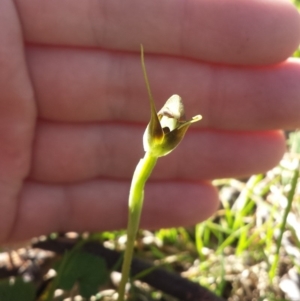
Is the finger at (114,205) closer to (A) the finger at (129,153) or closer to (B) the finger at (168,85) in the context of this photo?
(A) the finger at (129,153)

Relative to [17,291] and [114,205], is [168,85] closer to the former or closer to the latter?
[114,205]

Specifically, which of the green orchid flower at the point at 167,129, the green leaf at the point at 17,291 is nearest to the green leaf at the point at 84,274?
the green leaf at the point at 17,291

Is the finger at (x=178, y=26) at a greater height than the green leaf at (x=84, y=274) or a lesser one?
greater

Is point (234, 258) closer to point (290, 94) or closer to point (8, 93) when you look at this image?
point (290, 94)

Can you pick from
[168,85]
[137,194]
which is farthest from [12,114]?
[137,194]

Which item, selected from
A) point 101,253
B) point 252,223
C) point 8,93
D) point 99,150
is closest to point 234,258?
point 252,223

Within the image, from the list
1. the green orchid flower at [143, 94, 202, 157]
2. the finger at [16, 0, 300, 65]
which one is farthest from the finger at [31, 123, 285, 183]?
the green orchid flower at [143, 94, 202, 157]

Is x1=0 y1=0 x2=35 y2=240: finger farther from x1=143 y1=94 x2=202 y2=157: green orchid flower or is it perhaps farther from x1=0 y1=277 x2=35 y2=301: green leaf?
x1=143 y1=94 x2=202 y2=157: green orchid flower
